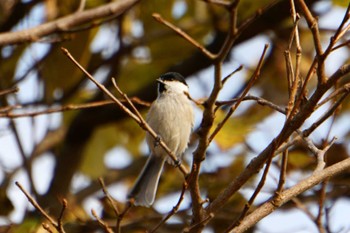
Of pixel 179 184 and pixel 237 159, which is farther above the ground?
pixel 237 159

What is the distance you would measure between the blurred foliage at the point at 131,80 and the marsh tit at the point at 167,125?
0.23m

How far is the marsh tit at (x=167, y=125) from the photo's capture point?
13.5ft

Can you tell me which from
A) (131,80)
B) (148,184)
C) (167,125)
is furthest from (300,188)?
(131,80)

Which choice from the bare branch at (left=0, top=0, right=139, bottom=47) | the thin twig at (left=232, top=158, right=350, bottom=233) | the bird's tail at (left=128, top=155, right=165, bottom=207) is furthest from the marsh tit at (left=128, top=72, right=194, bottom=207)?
the thin twig at (left=232, top=158, right=350, bottom=233)

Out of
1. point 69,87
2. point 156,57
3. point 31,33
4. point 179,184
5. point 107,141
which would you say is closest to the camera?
point 31,33

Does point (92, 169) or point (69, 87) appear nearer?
point (69, 87)

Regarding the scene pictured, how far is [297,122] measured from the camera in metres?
2.31

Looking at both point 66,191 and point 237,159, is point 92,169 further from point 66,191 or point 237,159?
point 237,159

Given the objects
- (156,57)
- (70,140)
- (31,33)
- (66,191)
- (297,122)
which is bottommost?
(297,122)

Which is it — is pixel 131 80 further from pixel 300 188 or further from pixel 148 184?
pixel 300 188

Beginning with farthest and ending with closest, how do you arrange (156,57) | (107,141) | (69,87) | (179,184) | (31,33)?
(107,141)
(156,57)
(69,87)
(179,184)
(31,33)

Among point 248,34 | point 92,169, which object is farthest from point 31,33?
point 92,169

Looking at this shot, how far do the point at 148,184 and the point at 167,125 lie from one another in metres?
0.37

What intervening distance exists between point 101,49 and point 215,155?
1182 mm
